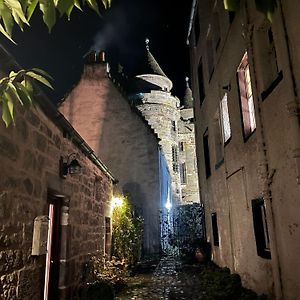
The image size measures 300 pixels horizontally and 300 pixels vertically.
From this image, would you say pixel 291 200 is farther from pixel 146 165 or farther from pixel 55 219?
pixel 146 165

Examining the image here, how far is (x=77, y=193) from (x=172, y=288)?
3.96m

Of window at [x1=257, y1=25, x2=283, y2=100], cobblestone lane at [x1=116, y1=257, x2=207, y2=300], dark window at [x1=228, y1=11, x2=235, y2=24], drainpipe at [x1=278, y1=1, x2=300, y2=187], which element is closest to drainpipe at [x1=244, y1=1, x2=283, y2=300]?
window at [x1=257, y1=25, x2=283, y2=100]

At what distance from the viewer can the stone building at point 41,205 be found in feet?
12.9

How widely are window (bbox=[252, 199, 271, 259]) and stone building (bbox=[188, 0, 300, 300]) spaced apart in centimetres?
2

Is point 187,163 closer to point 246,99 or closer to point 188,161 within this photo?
point 188,161

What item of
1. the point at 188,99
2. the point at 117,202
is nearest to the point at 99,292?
the point at 117,202

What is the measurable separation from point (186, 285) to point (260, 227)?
3.23m

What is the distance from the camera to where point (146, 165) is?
17.0 m

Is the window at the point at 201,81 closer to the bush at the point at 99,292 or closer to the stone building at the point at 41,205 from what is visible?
the stone building at the point at 41,205

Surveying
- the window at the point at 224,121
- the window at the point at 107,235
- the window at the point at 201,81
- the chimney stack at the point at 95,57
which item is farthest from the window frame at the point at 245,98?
the chimney stack at the point at 95,57

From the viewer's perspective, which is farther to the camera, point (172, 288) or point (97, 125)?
point (97, 125)

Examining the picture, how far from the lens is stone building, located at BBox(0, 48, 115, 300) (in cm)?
394

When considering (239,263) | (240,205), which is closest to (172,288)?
(239,263)

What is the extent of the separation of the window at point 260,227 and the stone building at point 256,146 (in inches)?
0.8
